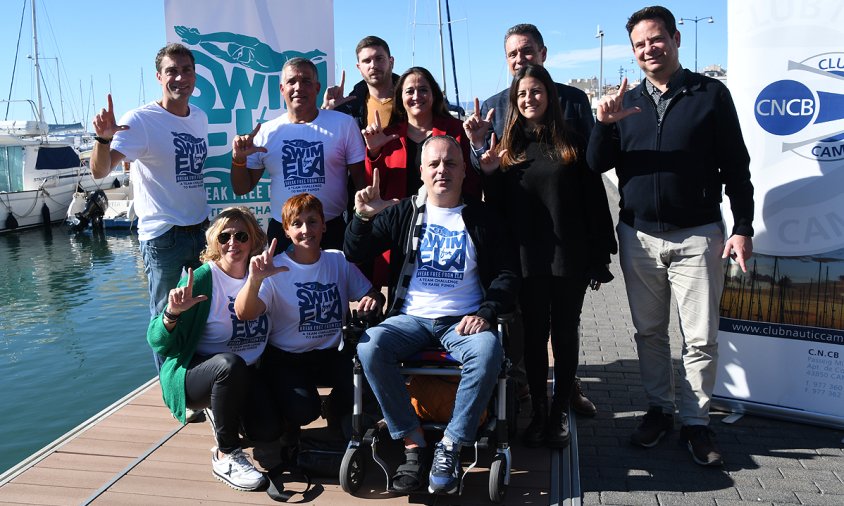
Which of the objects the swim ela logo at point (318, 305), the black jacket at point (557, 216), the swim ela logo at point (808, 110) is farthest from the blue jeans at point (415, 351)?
the swim ela logo at point (808, 110)

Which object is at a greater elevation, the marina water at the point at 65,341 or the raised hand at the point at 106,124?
the raised hand at the point at 106,124

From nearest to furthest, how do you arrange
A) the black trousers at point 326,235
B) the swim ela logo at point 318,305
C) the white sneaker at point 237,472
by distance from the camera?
1. the white sneaker at point 237,472
2. the swim ela logo at point 318,305
3. the black trousers at point 326,235

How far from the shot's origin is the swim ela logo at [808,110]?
3551 mm

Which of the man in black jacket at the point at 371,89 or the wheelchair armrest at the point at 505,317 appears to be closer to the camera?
the wheelchair armrest at the point at 505,317

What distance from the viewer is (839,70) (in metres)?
3.52

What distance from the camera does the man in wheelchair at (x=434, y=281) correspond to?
3064 mm

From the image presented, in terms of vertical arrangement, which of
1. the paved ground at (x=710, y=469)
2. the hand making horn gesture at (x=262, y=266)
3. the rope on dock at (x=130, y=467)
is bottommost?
the paved ground at (x=710, y=469)

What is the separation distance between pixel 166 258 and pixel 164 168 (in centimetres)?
49

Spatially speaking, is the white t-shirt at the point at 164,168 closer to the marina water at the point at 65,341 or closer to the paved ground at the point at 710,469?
the paved ground at the point at 710,469

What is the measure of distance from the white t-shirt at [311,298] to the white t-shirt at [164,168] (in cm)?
77

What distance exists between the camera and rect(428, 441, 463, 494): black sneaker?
287 cm

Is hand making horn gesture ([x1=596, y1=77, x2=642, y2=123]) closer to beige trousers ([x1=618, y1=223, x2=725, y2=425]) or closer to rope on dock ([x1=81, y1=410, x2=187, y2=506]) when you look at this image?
beige trousers ([x1=618, y1=223, x2=725, y2=425])

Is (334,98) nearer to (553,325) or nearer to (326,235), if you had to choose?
(326,235)

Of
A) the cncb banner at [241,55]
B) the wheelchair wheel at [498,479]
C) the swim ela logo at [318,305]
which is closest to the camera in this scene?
the wheelchair wheel at [498,479]
